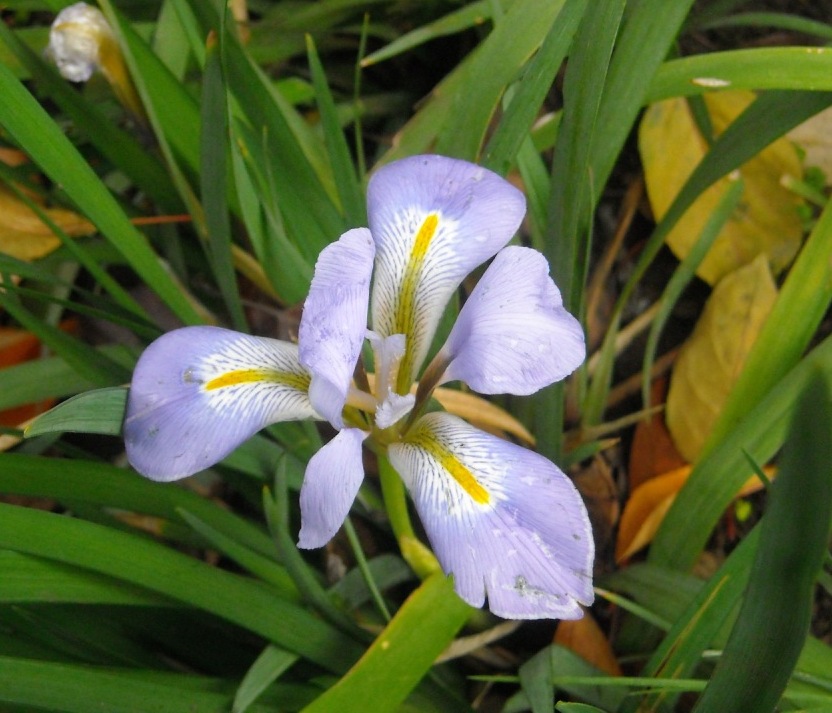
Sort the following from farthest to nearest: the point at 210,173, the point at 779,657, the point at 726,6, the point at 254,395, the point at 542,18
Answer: the point at 726,6 → the point at 542,18 → the point at 210,173 → the point at 254,395 → the point at 779,657

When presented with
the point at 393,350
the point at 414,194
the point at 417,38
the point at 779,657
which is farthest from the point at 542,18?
the point at 779,657

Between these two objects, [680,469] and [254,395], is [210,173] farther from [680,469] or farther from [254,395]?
[680,469]

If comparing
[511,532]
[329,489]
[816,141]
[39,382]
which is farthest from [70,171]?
[816,141]

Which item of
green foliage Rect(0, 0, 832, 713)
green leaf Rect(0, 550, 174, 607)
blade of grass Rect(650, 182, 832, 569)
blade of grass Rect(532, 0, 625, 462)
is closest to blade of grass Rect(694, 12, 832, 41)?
green foliage Rect(0, 0, 832, 713)

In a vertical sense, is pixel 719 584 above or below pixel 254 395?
below

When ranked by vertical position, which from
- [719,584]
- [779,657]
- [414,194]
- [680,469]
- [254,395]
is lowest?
[680,469]
